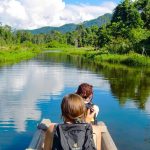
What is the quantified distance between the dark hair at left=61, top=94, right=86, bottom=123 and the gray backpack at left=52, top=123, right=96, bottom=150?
A: 0.15 meters

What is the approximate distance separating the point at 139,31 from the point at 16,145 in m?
51.6

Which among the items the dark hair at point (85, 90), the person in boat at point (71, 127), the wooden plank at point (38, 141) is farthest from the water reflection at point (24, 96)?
the person in boat at point (71, 127)

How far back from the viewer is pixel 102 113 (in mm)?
15664

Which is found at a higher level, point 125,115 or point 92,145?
point 92,145

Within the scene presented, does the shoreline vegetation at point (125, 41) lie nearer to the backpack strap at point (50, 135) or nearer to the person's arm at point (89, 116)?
the person's arm at point (89, 116)

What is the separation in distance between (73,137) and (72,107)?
17.0 inches

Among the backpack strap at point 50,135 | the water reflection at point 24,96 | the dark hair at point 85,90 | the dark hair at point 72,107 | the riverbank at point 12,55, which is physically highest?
the dark hair at point 72,107

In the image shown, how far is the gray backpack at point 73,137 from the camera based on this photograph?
16.0ft

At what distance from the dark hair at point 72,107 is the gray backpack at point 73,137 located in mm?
148

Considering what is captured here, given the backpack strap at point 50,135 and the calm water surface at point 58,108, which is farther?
the calm water surface at point 58,108

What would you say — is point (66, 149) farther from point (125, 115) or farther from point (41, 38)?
point (41, 38)

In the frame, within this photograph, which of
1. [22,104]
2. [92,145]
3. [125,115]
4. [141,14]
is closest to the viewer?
[92,145]

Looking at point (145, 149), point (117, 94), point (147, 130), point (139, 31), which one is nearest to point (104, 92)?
point (117, 94)

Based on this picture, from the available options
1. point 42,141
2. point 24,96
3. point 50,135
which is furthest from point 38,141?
point 24,96
